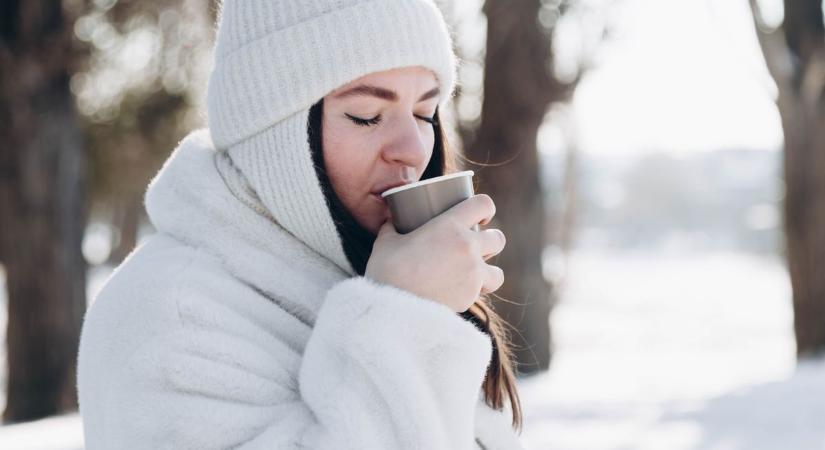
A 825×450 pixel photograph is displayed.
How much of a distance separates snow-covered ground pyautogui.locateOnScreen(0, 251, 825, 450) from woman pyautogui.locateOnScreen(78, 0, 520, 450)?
3.39 m

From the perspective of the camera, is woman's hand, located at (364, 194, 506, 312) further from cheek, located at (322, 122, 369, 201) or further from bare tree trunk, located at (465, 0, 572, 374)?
bare tree trunk, located at (465, 0, 572, 374)

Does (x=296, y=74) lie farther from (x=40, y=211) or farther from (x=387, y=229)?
(x=40, y=211)

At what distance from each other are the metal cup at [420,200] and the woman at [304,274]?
0.03 m

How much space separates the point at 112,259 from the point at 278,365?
24.3 meters

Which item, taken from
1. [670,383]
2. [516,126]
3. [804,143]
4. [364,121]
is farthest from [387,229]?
[804,143]

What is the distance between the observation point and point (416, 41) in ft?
4.64

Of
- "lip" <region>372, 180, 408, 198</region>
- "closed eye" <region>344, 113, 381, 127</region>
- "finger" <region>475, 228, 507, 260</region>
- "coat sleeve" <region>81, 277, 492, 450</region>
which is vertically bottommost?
"coat sleeve" <region>81, 277, 492, 450</region>

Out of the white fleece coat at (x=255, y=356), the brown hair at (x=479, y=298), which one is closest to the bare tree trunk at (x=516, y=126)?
the brown hair at (x=479, y=298)

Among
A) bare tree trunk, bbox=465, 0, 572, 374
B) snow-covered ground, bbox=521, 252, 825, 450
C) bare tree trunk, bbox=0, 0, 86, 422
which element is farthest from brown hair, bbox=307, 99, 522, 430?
bare tree trunk, bbox=0, 0, 86, 422

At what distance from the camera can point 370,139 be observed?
1370 millimetres

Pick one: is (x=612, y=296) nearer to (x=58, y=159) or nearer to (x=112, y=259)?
(x=112, y=259)

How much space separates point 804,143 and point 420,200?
7118 millimetres

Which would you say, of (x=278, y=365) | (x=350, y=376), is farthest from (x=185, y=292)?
(x=350, y=376)

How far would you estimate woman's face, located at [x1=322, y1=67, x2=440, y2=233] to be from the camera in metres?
1.37
